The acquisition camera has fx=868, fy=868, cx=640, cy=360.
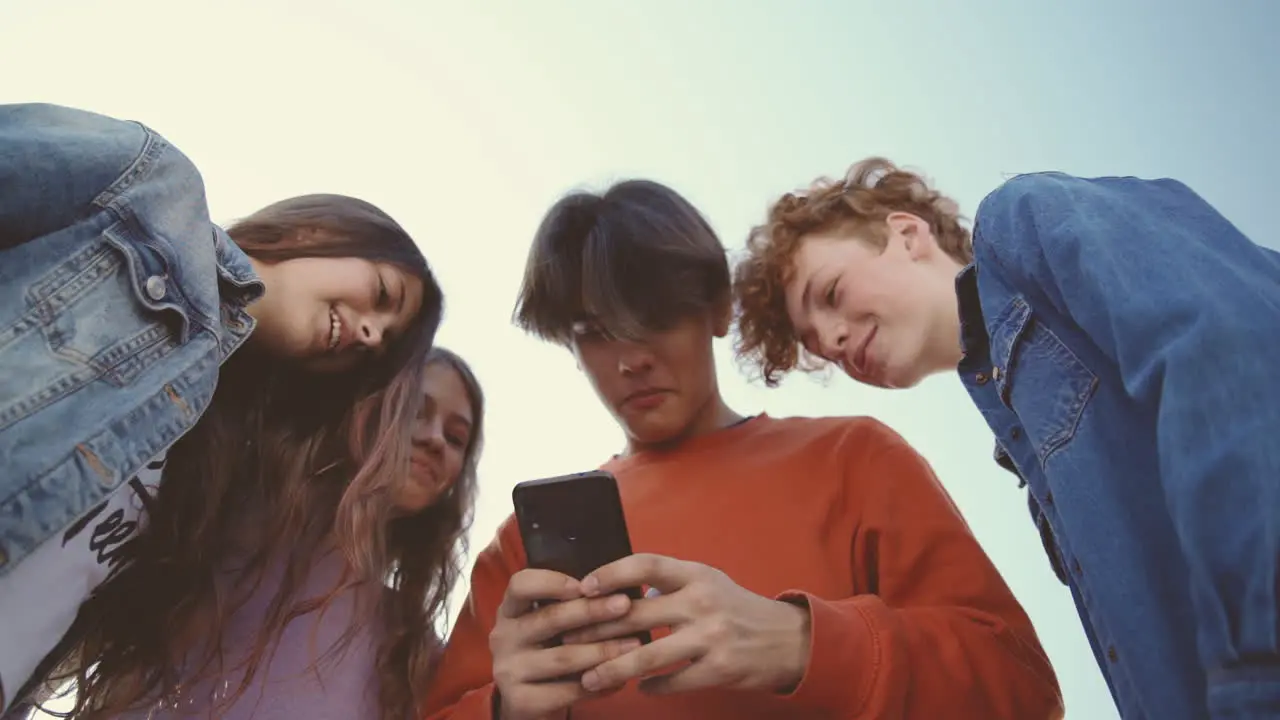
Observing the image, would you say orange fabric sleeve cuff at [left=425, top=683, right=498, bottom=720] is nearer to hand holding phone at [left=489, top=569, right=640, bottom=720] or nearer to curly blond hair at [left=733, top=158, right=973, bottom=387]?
hand holding phone at [left=489, top=569, right=640, bottom=720]

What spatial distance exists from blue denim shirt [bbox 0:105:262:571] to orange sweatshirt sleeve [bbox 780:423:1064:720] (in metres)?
0.94

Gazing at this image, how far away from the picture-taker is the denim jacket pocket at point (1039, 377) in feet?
3.50

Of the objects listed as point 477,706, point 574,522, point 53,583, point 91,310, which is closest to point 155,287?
point 91,310

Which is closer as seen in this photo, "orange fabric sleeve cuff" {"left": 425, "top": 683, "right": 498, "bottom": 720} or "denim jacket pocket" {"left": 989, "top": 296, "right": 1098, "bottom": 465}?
"denim jacket pocket" {"left": 989, "top": 296, "right": 1098, "bottom": 465}

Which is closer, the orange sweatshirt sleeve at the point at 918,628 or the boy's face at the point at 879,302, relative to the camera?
the orange sweatshirt sleeve at the point at 918,628

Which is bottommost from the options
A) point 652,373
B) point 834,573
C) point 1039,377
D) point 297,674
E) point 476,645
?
point 297,674

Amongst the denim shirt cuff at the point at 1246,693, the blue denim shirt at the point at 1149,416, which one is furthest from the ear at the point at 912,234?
the denim shirt cuff at the point at 1246,693

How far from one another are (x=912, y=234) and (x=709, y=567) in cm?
95

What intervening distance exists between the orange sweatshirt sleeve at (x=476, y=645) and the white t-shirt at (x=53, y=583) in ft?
1.98

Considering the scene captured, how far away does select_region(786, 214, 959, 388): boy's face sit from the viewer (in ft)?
5.53

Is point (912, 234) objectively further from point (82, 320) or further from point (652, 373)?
point (82, 320)

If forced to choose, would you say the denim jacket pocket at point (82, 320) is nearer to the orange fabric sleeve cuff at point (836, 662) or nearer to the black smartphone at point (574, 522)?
the black smartphone at point (574, 522)

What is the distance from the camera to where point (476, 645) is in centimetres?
167

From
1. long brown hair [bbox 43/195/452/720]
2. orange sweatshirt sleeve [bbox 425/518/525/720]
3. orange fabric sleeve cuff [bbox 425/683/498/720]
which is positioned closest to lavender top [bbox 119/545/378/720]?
long brown hair [bbox 43/195/452/720]
